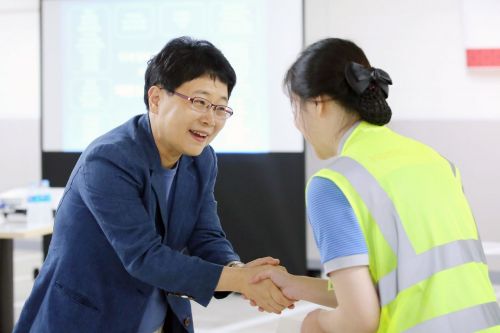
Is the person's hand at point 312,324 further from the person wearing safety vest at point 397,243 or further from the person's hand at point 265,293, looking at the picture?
the person's hand at point 265,293

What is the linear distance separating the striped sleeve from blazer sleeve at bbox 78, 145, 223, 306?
1.51ft

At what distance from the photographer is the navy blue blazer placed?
143 centimetres

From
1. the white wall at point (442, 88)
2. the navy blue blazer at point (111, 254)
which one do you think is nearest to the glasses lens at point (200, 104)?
the navy blue blazer at point (111, 254)

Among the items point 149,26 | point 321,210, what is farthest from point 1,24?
point 321,210

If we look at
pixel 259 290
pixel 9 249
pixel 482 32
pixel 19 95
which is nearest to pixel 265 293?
pixel 259 290

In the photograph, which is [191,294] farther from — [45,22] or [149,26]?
[45,22]

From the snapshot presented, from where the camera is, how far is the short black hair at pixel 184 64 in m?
1.51

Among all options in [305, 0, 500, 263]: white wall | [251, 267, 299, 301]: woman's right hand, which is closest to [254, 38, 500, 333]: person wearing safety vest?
[251, 267, 299, 301]: woman's right hand

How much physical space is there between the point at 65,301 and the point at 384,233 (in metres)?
0.77

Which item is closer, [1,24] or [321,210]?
[321,210]

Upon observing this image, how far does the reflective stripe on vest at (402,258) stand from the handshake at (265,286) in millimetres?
500

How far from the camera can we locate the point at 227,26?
4547mm

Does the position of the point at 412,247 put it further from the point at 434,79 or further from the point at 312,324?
the point at 434,79

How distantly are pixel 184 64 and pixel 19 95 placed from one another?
4687 millimetres
